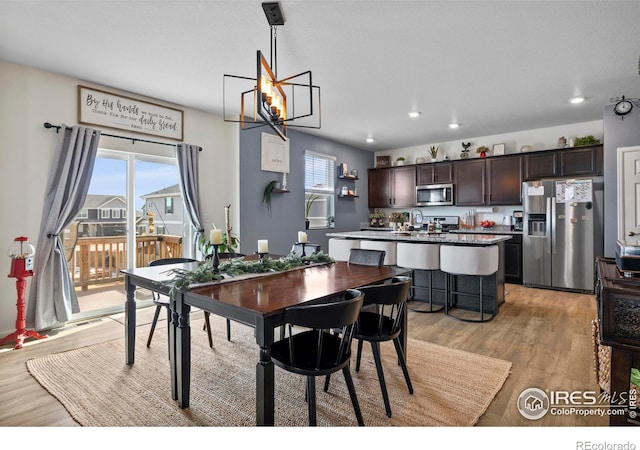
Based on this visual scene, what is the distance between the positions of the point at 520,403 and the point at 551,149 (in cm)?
478

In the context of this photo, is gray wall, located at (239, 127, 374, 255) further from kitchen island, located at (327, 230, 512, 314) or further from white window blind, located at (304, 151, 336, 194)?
kitchen island, located at (327, 230, 512, 314)

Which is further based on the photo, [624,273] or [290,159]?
[290,159]

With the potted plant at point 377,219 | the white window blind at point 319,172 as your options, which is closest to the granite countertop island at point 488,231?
the potted plant at point 377,219

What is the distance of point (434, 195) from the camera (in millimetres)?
6637

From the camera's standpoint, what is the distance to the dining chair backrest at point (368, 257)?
114 inches

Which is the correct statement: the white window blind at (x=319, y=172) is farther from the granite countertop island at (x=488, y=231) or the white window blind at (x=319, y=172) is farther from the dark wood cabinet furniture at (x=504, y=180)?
the dark wood cabinet furniture at (x=504, y=180)

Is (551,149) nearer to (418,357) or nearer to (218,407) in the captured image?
(418,357)

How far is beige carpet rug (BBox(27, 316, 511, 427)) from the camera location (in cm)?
190

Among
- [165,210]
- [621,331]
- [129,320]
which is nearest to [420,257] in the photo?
[621,331]

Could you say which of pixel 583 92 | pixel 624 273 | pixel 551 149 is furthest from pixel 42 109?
pixel 551 149

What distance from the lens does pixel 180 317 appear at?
6.41 feet

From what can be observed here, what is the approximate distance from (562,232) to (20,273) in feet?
21.8

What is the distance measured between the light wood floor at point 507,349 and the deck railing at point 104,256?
61cm
